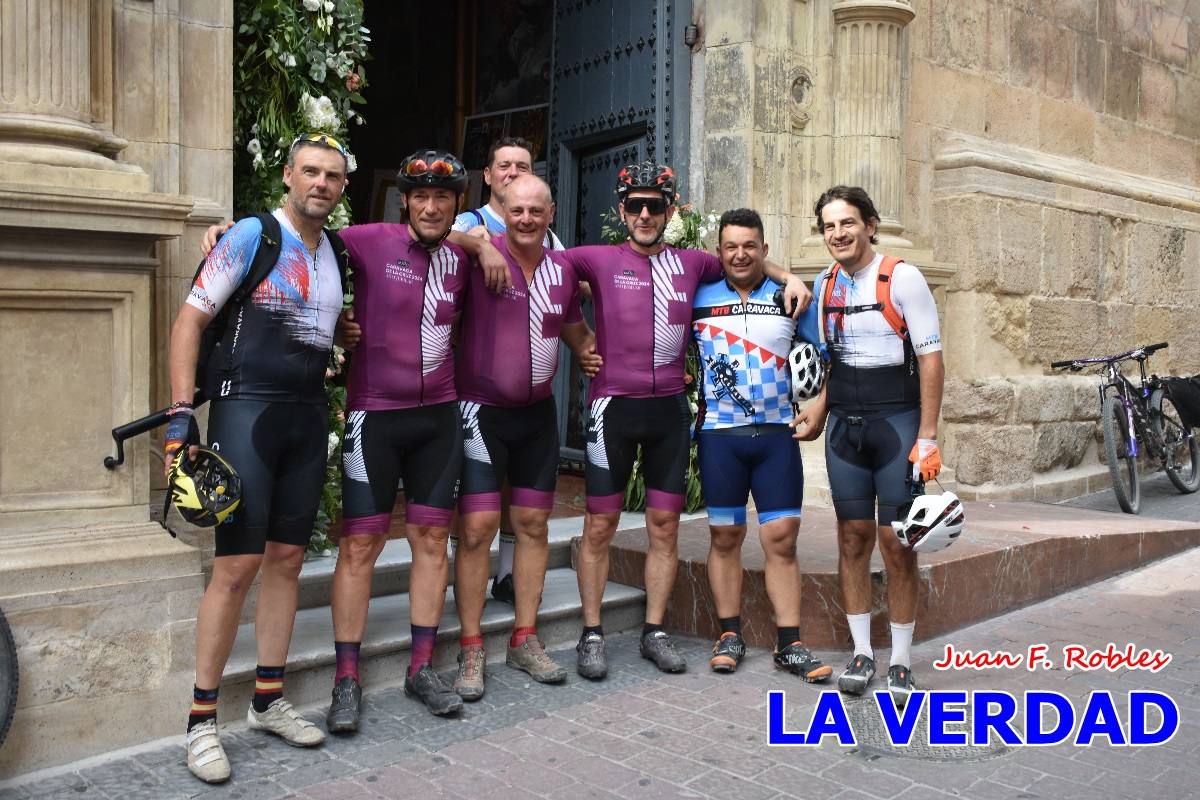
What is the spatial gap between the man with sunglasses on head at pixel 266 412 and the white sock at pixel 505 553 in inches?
62.4

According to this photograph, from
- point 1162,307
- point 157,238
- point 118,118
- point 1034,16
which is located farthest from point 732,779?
point 1162,307

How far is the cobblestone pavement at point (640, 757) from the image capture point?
3.97 m

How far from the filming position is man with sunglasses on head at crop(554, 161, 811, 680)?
527 centimetres

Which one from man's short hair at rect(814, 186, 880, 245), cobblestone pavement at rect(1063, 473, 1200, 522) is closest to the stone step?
man's short hair at rect(814, 186, 880, 245)

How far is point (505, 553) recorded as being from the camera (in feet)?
19.3

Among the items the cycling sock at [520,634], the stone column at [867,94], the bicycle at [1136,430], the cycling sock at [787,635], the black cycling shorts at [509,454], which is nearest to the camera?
the black cycling shorts at [509,454]

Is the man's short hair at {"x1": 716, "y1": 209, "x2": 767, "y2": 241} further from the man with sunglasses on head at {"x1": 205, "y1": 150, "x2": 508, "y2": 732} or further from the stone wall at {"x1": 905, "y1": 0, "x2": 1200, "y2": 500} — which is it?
the stone wall at {"x1": 905, "y1": 0, "x2": 1200, "y2": 500}

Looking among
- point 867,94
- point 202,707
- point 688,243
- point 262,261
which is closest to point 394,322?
point 262,261

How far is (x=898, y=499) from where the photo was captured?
16.0ft

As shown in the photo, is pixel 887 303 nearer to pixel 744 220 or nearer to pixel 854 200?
pixel 854 200

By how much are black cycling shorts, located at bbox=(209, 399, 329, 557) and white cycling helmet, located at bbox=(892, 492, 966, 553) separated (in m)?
2.26

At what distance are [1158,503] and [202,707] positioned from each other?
8229 mm

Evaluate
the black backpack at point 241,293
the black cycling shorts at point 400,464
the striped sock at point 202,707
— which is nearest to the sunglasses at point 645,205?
the black cycling shorts at point 400,464

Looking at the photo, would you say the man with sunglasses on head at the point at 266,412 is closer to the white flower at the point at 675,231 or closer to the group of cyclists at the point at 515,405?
the group of cyclists at the point at 515,405
